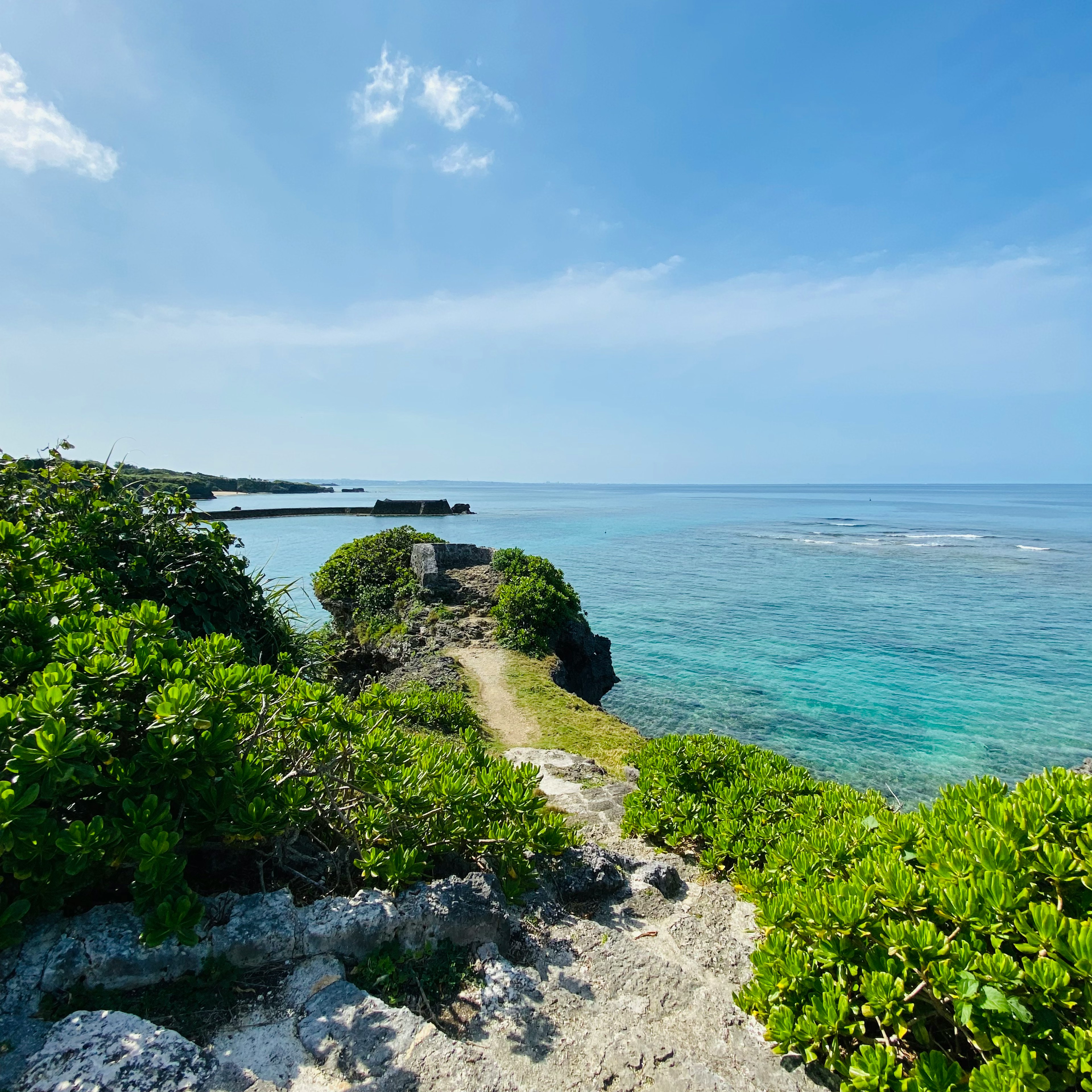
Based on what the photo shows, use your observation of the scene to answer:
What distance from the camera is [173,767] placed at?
2906 millimetres

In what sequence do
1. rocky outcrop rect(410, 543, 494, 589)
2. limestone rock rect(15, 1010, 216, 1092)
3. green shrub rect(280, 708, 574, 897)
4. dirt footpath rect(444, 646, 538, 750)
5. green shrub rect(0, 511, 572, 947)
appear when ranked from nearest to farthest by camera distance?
limestone rock rect(15, 1010, 216, 1092) < green shrub rect(0, 511, 572, 947) < green shrub rect(280, 708, 574, 897) < dirt footpath rect(444, 646, 538, 750) < rocky outcrop rect(410, 543, 494, 589)

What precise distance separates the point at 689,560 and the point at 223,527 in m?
35.9

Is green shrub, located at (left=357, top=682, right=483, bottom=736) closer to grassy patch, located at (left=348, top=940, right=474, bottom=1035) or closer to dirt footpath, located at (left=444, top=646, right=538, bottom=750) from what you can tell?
dirt footpath, located at (left=444, top=646, right=538, bottom=750)

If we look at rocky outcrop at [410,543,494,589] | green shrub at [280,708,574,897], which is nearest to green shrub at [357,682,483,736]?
green shrub at [280,708,574,897]

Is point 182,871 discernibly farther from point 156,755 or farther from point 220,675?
point 220,675

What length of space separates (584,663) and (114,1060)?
14923 millimetres

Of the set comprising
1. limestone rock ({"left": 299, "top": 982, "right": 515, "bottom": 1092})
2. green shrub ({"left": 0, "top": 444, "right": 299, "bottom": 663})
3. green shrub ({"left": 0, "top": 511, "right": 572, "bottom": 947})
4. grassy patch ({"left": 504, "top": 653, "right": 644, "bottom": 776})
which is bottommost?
grassy patch ({"left": 504, "top": 653, "right": 644, "bottom": 776})

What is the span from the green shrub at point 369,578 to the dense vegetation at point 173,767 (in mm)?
13223

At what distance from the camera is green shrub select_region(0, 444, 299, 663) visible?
5.65 m

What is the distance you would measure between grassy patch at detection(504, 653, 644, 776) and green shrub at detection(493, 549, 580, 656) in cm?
105

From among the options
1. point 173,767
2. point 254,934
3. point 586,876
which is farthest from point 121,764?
point 586,876

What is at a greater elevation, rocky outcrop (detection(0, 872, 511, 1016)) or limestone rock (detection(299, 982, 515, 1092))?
rocky outcrop (detection(0, 872, 511, 1016))

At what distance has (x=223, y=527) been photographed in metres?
6.83

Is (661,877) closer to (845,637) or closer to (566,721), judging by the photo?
(566,721)
